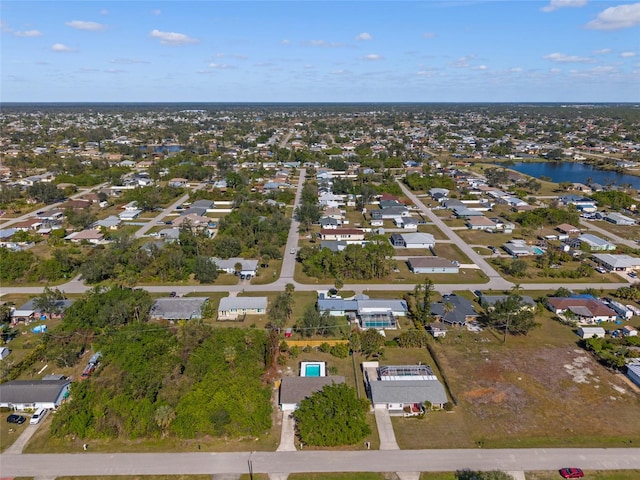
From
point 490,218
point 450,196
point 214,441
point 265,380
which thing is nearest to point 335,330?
point 265,380

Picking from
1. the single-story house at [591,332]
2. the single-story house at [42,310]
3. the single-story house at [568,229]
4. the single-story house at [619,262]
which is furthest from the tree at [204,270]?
the single-story house at [568,229]

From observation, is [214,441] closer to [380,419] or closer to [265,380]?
[265,380]

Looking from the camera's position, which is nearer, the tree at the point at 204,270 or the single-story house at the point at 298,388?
the single-story house at the point at 298,388

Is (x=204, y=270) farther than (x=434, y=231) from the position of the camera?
No

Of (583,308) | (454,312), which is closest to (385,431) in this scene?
(454,312)

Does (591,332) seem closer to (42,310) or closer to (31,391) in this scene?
(31,391)

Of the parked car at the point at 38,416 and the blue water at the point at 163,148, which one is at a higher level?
the blue water at the point at 163,148

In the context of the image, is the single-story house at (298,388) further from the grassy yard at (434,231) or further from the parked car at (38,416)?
the grassy yard at (434,231)
